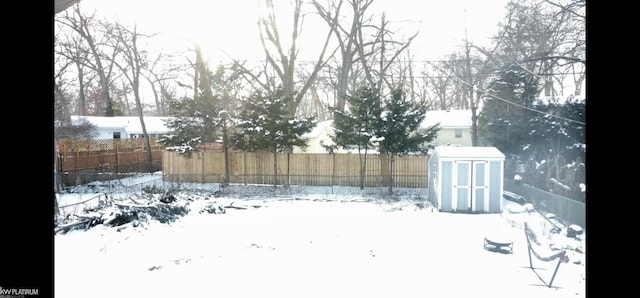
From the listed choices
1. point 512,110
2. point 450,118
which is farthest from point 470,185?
point 450,118

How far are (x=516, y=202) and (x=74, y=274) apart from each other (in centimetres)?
692

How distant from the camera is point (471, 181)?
6121 mm

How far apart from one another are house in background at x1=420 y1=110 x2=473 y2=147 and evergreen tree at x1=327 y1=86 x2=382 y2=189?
7966 millimetres

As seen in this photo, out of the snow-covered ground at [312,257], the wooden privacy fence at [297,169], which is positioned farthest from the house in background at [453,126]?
the snow-covered ground at [312,257]

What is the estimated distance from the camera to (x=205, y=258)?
3.22m

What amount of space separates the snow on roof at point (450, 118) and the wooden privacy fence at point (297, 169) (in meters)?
6.94

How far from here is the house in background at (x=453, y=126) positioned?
15.5 meters

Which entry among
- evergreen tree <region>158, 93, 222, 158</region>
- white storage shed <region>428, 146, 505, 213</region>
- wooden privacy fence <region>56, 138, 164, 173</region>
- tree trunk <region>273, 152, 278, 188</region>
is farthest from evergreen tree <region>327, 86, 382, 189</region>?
wooden privacy fence <region>56, 138, 164, 173</region>

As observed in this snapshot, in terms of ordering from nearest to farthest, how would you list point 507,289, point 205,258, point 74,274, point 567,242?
point 74,274, point 507,289, point 205,258, point 567,242

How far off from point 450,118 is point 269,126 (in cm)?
1011
